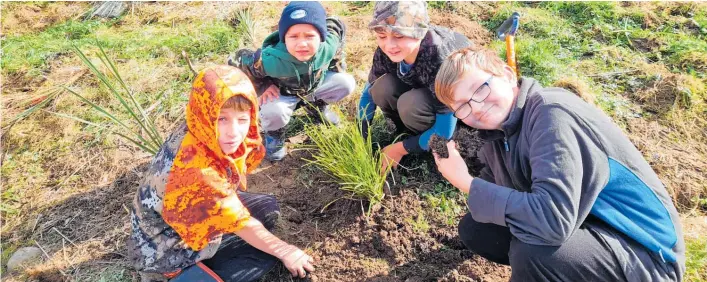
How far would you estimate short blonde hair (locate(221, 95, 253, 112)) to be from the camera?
176 cm

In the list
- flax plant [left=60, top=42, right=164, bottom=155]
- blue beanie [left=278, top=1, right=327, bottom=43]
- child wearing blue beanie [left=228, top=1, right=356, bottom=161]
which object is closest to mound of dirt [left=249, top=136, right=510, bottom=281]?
child wearing blue beanie [left=228, top=1, right=356, bottom=161]

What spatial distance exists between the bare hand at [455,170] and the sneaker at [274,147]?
1417 mm

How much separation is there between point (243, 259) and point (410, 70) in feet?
4.54

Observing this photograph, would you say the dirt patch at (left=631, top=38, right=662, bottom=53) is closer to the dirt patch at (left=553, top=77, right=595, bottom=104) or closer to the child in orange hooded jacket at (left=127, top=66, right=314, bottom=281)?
the dirt patch at (left=553, top=77, right=595, bottom=104)

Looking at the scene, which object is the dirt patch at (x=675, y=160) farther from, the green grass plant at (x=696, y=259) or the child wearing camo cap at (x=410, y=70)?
the child wearing camo cap at (x=410, y=70)

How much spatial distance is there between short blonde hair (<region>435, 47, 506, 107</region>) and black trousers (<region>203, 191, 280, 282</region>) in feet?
3.89

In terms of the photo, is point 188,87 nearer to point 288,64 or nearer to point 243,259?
point 288,64

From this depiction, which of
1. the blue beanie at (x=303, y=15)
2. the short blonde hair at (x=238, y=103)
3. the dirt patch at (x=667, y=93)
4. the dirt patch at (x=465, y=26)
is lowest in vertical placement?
the dirt patch at (x=667, y=93)

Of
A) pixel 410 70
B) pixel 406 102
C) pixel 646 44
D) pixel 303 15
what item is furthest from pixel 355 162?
pixel 646 44

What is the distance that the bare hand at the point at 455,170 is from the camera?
1801 millimetres

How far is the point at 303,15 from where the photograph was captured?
8.27ft

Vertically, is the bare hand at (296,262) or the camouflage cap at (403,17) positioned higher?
the camouflage cap at (403,17)

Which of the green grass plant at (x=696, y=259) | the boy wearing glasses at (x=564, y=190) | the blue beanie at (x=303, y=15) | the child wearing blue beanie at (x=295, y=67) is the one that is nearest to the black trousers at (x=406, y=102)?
the child wearing blue beanie at (x=295, y=67)

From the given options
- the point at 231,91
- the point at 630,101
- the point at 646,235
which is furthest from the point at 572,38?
the point at 231,91
